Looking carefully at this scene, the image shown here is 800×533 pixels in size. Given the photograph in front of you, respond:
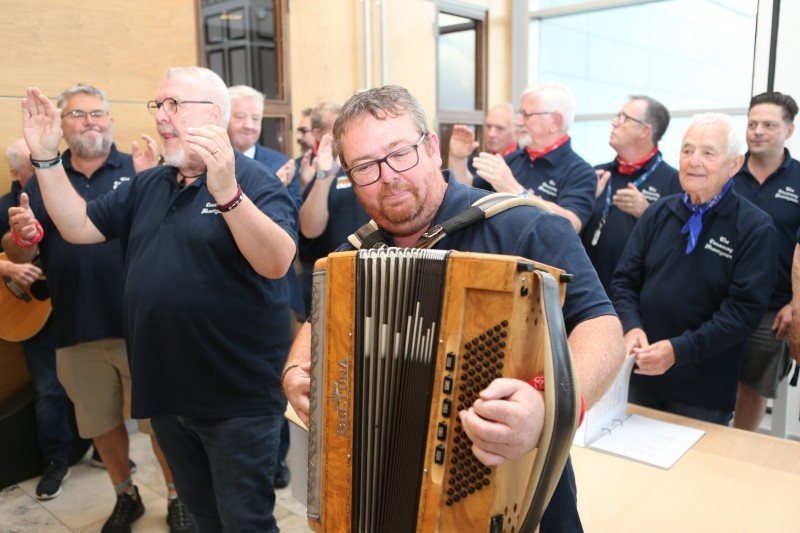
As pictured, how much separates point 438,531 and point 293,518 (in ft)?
6.92

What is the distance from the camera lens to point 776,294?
308 cm

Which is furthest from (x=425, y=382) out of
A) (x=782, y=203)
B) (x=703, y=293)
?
(x=782, y=203)

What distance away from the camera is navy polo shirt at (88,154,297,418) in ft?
6.65

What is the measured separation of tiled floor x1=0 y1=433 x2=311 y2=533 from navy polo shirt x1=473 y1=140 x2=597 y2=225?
6.11ft

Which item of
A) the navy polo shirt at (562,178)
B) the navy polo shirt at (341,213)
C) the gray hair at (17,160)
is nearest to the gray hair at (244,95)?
the navy polo shirt at (341,213)

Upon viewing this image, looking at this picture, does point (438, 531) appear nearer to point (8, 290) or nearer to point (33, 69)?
point (8, 290)

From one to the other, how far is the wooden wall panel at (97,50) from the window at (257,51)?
0.22m

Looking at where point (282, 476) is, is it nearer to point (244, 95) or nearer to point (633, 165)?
point (244, 95)

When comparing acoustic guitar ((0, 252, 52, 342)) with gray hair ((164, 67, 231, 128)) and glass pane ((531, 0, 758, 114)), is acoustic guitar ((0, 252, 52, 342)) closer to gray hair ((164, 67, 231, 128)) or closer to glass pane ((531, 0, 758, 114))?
gray hair ((164, 67, 231, 128))

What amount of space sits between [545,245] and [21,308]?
9.57ft

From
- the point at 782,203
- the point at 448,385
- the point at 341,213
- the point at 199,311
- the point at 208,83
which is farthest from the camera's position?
the point at 341,213

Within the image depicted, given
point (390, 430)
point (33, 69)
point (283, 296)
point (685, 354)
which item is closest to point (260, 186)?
point (283, 296)

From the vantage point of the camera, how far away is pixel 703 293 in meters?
2.50

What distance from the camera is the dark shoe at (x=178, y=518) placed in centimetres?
296
